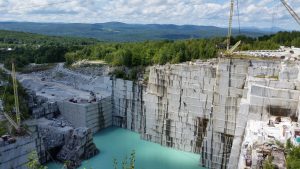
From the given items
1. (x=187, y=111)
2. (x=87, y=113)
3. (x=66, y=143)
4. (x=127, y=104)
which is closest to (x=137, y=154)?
(x=187, y=111)

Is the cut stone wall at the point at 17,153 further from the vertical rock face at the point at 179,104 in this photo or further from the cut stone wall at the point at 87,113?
the vertical rock face at the point at 179,104

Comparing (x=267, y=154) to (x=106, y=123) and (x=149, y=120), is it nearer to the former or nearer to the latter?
(x=149, y=120)

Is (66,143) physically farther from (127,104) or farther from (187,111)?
(187,111)

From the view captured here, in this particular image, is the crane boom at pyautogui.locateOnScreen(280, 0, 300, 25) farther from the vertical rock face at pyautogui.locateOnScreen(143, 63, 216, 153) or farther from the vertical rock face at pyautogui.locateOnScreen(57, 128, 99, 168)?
the vertical rock face at pyautogui.locateOnScreen(57, 128, 99, 168)

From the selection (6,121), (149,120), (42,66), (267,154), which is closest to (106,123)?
(149,120)

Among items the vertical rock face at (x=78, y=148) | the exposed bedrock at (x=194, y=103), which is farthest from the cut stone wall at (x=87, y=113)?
the vertical rock face at (x=78, y=148)

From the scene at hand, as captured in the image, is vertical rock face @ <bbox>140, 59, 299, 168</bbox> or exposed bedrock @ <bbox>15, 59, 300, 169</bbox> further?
exposed bedrock @ <bbox>15, 59, 300, 169</bbox>

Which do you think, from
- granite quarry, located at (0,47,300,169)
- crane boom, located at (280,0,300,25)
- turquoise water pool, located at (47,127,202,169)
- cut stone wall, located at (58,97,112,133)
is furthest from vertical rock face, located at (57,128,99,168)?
crane boom, located at (280,0,300,25)
